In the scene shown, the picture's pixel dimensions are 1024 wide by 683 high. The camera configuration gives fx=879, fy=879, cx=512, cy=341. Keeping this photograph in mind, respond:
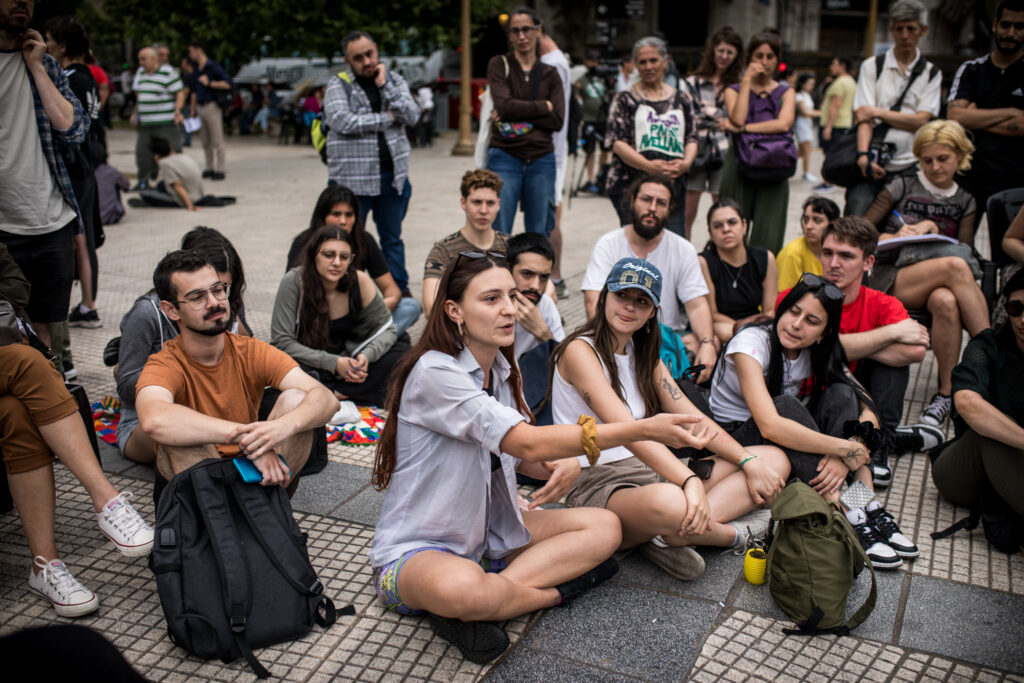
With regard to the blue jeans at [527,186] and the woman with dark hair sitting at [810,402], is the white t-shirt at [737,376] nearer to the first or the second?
the woman with dark hair sitting at [810,402]

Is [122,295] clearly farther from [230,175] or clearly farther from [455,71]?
[455,71]

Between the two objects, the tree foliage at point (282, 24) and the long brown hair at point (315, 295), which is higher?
the tree foliage at point (282, 24)

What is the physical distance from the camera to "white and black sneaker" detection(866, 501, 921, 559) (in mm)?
3453

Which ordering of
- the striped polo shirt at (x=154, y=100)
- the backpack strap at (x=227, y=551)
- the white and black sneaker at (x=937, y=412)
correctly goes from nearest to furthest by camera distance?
the backpack strap at (x=227, y=551) → the white and black sneaker at (x=937, y=412) → the striped polo shirt at (x=154, y=100)

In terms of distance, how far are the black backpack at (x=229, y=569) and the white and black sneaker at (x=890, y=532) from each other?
2165 millimetres

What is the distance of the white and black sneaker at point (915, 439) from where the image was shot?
445cm

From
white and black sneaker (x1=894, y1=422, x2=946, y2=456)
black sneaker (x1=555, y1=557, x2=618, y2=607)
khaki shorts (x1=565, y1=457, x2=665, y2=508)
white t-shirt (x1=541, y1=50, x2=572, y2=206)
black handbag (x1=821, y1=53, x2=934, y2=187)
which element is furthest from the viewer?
white t-shirt (x1=541, y1=50, x2=572, y2=206)

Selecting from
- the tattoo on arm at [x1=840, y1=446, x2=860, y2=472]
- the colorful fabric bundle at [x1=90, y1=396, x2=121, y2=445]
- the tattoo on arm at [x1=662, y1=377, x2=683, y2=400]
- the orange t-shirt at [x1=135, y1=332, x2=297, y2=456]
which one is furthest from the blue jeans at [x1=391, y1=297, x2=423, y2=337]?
the tattoo on arm at [x1=840, y1=446, x2=860, y2=472]

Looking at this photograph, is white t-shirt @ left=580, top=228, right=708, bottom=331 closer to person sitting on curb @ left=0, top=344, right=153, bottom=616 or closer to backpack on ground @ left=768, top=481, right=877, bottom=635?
backpack on ground @ left=768, top=481, right=877, bottom=635

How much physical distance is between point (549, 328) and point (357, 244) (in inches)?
56.2

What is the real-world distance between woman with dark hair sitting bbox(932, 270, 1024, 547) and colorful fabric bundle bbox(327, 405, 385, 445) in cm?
268

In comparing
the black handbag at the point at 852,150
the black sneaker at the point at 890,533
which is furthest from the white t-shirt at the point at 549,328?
the black handbag at the point at 852,150

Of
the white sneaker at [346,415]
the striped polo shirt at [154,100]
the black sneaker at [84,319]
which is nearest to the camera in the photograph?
the white sneaker at [346,415]

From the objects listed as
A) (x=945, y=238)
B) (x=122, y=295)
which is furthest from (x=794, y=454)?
(x=122, y=295)
